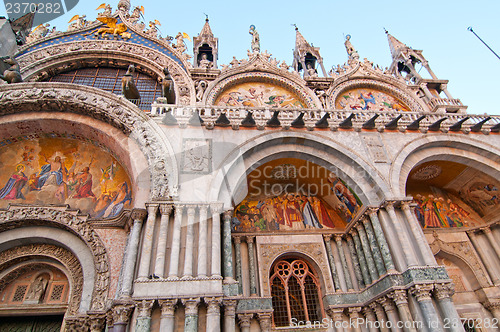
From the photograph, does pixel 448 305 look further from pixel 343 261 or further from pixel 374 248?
pixel 343 261

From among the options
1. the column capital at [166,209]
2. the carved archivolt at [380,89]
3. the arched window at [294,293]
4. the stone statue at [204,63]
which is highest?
the stone statue at [204,63]

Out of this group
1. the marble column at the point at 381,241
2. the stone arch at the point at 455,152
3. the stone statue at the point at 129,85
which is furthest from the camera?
the stone statue at the point at 129,85

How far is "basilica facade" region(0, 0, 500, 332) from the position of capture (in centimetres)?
696

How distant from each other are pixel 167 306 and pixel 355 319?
5.34m

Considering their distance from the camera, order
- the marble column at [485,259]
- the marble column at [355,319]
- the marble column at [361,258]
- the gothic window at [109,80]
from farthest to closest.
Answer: the gothic window at [109,80], the marble column at [485,259], the marble column at [361,258], the marble column at [355,319]

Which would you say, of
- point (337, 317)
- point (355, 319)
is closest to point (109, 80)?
point (337, 317)

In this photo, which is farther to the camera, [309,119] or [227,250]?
[309,119]

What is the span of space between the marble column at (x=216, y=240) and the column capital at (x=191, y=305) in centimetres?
62

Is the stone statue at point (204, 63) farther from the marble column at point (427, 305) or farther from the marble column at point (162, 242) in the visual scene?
the marble column at point (427, 305)

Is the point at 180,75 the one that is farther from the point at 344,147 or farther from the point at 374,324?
the point at 374,324

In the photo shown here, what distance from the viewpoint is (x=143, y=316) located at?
5859 millimetres

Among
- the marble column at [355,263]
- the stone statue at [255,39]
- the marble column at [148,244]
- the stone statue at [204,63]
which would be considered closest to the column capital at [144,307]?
the marble column at [148,244]

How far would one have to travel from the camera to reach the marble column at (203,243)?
6.57 meters

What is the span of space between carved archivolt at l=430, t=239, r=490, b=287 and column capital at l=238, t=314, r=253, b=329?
6.63 meters
